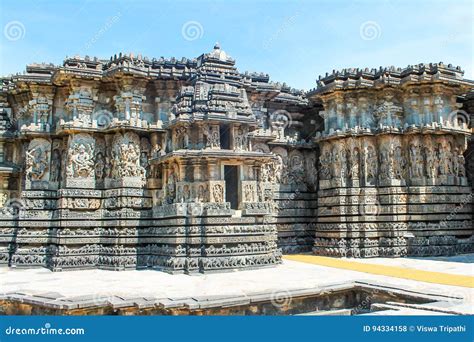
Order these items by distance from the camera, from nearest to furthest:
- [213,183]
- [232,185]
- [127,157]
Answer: [213,183] → [232,185] → [127,157]

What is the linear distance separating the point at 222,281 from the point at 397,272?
6.24 metres

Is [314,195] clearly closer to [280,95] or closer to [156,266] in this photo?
[280,95]

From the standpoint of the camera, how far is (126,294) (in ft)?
38.3

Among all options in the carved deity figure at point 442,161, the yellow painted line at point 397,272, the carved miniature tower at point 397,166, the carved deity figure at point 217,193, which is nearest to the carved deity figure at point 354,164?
the carved miniature tower at point 397,166

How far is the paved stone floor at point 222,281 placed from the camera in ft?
38.4

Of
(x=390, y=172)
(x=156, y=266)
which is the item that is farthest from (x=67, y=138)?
(x=390, y=172)

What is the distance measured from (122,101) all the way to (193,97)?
327 centimetres

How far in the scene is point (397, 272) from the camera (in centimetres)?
1574

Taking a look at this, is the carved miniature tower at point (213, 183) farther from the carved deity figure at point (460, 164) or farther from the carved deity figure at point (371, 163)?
the carved deity figure at point (460, 164)

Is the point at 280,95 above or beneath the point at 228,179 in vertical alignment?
above

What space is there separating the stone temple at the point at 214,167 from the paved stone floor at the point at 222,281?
1.12 m

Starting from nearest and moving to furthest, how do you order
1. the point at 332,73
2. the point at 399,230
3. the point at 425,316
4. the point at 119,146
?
the point at 425,316 < the point at 119,146 < the point at 399,230 < the point at 332,73

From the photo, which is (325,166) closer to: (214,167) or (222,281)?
(214,167)

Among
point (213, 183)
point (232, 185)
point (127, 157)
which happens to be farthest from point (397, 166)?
point (127, 157)
